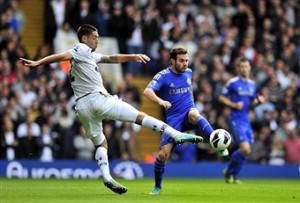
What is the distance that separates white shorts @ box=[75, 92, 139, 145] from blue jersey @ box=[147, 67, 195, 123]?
116 cm

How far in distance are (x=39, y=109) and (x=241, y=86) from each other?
21.7ft

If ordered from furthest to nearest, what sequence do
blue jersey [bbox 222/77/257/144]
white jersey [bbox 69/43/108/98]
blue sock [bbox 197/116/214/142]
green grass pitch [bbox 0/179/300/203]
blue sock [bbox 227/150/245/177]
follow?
blue jersey [bbox 222/77/257/144] → blue sock [bbox 227/150/245/177] → blue sock [bbox 197/116/214/142] → white jersey [bbox 69/43/108/98] → green grass pitch [bbox 0/179/300/203]

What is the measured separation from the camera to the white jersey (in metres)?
14.7

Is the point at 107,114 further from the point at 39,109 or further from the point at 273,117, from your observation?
the point at 273,117

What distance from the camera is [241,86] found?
66.7 ft

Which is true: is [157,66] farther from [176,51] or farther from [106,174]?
[106,174]

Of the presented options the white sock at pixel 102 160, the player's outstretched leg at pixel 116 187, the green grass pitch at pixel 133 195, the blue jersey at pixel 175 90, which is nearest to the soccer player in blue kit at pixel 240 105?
the green grass pitch at pixel 133 195

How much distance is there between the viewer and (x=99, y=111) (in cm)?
1464


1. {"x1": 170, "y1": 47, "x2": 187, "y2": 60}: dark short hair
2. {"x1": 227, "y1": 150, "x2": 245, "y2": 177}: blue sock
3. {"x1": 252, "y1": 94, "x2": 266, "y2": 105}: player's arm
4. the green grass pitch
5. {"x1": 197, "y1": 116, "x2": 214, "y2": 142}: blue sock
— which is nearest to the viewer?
the green grass pitch

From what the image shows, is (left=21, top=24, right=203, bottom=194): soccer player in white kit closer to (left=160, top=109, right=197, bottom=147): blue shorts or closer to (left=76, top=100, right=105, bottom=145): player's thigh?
(left=76, top=100, right=105, bottom=145): player's thigh

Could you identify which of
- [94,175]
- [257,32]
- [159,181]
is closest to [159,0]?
[257,32]

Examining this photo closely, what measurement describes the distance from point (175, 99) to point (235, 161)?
470 cm

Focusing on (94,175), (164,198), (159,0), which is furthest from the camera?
(159,0)

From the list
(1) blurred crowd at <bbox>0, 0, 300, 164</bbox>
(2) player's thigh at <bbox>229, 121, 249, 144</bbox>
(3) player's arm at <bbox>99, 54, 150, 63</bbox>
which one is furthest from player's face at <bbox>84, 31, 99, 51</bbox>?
(1) blurred crowd at <bbox>0, 0, 300, 164</bbox>
